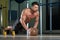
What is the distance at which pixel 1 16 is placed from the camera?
262 inches

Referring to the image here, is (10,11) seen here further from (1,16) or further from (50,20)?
(50,20)

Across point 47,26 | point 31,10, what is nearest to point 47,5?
point 47,26

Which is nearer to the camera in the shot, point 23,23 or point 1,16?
point 23,23

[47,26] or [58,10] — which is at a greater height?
[58,10]

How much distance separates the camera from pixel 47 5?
6570mm

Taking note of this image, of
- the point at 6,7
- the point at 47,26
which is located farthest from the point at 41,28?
the point at 6,7

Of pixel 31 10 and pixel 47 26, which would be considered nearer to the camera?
pixel 31 10

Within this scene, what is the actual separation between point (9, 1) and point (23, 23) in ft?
6.84

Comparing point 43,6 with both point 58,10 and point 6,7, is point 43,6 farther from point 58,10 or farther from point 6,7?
point 6,7

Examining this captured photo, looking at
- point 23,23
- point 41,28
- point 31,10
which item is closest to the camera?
point 23,23

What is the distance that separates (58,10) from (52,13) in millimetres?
224

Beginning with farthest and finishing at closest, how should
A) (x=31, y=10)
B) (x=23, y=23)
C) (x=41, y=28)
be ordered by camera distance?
1. (x=41, y=28)
2. (x=31, y=10)
3. (x=23, y=23)

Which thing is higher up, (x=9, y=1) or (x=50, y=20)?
(x=9, y=1)

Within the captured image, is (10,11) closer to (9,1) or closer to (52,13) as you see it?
(9,1)
